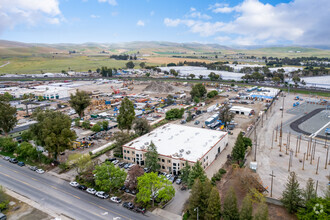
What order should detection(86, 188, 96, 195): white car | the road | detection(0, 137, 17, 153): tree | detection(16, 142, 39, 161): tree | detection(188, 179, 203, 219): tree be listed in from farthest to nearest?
1. detection(0, 137, 17, 153): tree
2. detection(16, 142, 39, 161): tree
3. detection(86, 188, 96, 195): white car
4. the road
5. detection(188, 179, 203, 219): tree

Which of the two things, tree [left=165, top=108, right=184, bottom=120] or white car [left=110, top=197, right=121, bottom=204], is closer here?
white car [left=110, top=197, right=121, bottom=204]

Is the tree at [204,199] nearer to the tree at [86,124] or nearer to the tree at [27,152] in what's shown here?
the tree at [27,152]

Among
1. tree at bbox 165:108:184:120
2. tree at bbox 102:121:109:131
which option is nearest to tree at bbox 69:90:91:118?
tree at bbox 102:121:109:131

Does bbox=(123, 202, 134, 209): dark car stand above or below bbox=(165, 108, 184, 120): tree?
below

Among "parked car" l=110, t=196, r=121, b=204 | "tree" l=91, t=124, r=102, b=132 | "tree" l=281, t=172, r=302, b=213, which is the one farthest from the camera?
"tree" l=91, t=124, r=102, b=132

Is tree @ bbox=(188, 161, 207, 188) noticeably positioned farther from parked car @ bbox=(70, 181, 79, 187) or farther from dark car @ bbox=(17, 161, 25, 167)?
dark car @ bbox=(17, 161, 25, 167)

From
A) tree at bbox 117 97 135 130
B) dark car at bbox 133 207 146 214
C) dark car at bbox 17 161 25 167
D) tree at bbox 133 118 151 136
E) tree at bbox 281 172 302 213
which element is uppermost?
tree at bbox 117 97 135 130

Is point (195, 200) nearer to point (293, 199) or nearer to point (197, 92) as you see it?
point (293, 199)

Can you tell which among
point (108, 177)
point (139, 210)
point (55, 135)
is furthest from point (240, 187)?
point (55, 135)

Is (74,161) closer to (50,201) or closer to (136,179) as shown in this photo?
(50,201)
